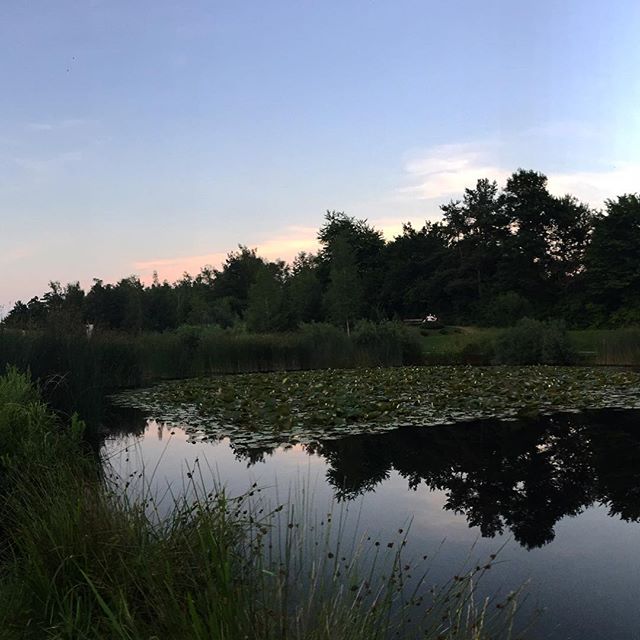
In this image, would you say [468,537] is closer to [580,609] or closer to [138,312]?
[580,609]

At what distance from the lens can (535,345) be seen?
2225cm

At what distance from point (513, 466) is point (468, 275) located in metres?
43.4

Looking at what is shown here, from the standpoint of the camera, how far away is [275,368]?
67.7 ft

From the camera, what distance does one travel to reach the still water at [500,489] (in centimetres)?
402

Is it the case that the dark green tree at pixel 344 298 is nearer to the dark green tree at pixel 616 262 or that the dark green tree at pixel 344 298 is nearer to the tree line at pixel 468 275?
the tree line at pixel 468 275

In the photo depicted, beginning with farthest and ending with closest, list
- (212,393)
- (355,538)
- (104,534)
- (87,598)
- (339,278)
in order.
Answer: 1. (339,278)
2. (212,393)
3. (355,538)
4. (104,534)
5. (87,598)

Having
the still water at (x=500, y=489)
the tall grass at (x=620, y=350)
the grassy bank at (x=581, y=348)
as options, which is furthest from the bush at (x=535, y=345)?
the still water at (x=500, y=489)

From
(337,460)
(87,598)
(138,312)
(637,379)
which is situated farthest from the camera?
(138,312)

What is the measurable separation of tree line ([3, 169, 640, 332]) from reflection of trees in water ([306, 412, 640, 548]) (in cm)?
2912

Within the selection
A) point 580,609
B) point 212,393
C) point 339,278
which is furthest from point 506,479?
point 339,278

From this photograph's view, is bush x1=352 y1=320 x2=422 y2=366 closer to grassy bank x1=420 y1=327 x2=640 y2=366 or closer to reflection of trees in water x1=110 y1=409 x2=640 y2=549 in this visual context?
grassy bank x1=420 y1=327 x2=640 y2=366

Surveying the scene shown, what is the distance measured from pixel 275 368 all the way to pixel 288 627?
18.3m

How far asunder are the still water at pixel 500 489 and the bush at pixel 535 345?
11.4 meters

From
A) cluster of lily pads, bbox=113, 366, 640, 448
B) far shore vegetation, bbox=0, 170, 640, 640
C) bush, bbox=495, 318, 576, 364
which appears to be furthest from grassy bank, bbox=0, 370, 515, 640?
bush, bbox=495, 318, 576, 364
